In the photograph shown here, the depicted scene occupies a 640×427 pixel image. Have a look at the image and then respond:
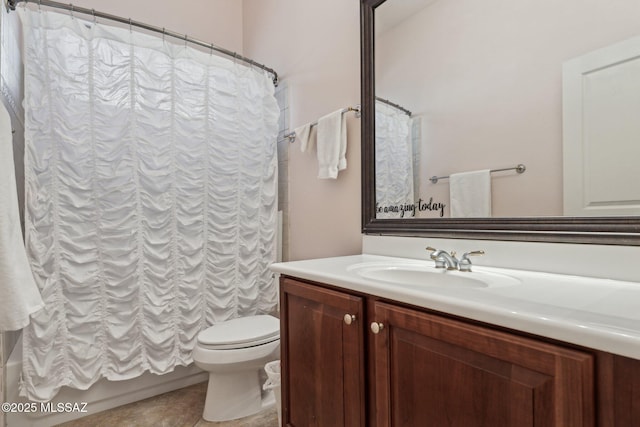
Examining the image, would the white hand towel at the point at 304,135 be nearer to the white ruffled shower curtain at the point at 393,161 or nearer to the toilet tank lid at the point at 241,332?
the white ruffled shower curtain at the point at 393,161

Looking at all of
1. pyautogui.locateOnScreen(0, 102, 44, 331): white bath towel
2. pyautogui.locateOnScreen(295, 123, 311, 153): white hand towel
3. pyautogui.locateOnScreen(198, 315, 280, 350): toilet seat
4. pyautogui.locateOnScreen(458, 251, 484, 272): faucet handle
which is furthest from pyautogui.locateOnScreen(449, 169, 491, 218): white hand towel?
pyautogui.locateOnScreen(0, 102, 44, 331): white bath towel

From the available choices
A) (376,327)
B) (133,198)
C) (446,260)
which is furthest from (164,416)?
(446,260)

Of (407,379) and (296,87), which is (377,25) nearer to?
(296,87)

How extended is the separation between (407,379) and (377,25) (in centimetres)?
150

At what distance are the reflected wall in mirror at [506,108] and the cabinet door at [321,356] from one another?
0.60 metres

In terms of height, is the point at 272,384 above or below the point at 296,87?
below

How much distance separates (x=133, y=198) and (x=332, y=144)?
1.07 metres

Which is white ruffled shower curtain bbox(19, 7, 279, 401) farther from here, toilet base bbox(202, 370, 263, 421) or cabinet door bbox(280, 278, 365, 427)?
cabinet door bbox(280, 278, 365, 427)

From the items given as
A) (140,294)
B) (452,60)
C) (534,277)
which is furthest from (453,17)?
(140,294)

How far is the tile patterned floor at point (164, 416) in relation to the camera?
1.58 metres

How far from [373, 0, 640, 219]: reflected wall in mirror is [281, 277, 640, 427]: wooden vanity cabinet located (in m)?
0.59

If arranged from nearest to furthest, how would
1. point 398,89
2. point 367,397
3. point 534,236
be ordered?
1. point 367,397
2. point 534,236
3. point 398,89

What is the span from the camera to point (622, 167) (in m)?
0.88

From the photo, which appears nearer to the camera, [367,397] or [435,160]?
[367,397]
